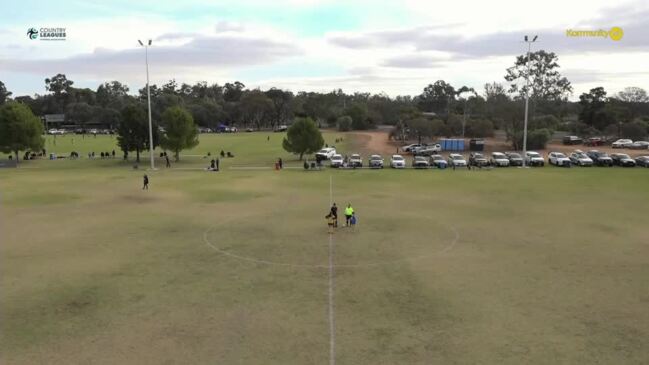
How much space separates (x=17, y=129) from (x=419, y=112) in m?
93.4

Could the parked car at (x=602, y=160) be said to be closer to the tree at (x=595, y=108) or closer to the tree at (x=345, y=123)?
the tree at (x=595, y=108)

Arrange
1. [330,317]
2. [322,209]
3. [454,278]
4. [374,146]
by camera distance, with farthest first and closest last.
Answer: [374,146], [322,209], [454,278], [330,317]

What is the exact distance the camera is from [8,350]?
14.1 meters

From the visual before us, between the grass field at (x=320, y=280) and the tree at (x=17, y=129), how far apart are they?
32574 millimetres

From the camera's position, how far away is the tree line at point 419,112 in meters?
69.2

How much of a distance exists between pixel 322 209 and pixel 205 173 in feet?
84.9

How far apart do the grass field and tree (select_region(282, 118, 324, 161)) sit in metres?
29.4

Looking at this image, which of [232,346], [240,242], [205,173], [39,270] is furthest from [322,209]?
[205,173]

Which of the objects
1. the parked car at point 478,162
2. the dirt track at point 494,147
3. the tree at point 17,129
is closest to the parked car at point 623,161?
the dirt track at point 494,147

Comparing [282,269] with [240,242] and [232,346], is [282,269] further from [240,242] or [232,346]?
[232,346]

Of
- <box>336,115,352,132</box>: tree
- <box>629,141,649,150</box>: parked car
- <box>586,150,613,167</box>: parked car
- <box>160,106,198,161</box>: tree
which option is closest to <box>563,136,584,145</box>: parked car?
<box>629,141,649,150</box>: parked car

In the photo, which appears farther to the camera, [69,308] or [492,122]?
[492,122]

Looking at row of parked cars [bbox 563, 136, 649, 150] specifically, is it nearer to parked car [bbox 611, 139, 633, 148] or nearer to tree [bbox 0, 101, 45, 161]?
parked car [bbox 611, 139, 633, 148]

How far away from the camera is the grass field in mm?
14164
